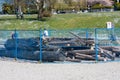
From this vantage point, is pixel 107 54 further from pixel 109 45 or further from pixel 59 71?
pixel 59 71

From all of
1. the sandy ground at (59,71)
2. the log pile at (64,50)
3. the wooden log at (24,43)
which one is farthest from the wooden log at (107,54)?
the wooden log at (24,43)

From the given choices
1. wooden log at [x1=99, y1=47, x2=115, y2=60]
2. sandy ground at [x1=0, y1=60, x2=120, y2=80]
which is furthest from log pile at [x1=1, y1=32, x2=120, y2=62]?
sandy ground at [x1=0, y1=60, x2=120, y2=80]

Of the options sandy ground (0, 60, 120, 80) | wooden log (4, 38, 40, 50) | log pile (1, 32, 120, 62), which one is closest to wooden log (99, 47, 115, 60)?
log pile (1, 32, 120, 62)

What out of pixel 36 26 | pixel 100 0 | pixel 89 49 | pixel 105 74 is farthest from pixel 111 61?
pixel 100 0

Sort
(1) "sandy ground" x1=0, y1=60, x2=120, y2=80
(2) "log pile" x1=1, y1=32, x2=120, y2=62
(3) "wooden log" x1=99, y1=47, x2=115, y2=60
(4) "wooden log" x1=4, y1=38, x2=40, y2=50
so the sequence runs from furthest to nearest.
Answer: (4) "wooden log" x1=4, y1=38, x2=40, y2=50 → (3) "wooden log" x1=99, y1=47, x2=115, y2=60 → (2) "log pile" x1=1, y1=32, x2=120, y2=62 → (1) "sandy ground" x1=0, y1=60, x2=120, y2=80

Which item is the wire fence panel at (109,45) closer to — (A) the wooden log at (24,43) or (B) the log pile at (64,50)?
(B) the log pile at (64,50)

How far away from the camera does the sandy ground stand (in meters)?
15.8

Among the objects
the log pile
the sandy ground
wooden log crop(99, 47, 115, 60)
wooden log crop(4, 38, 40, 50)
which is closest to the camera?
the sandy ground

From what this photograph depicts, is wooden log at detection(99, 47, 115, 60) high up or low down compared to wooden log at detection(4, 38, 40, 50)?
down

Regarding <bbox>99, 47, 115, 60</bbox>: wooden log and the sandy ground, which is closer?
the sandy ground

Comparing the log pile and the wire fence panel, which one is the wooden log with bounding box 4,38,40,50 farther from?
the wire fence panel

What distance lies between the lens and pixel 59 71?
17531 mm

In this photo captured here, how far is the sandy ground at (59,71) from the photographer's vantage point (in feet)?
51.8

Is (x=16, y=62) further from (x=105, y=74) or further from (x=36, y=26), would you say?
(x=36, y=26)
